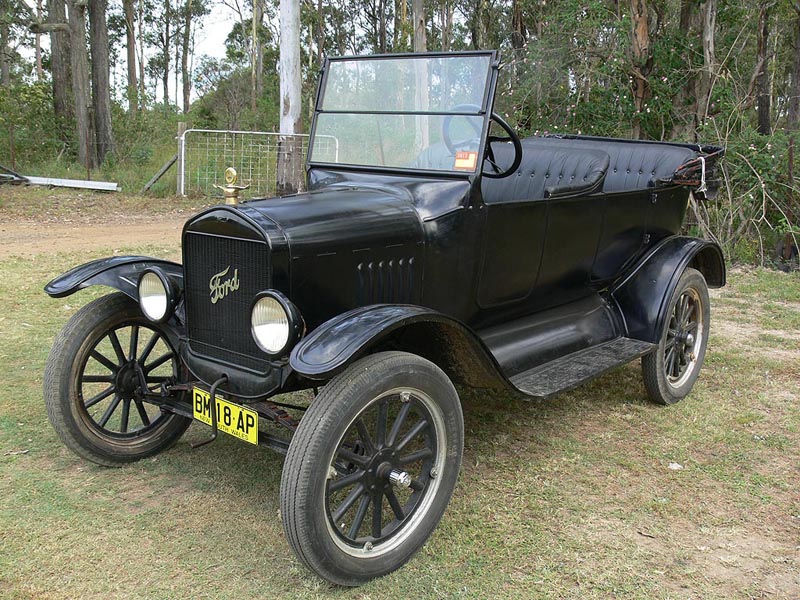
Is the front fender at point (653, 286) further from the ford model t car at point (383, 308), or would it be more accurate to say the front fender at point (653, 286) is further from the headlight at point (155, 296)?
the headlight at point (155, 296)

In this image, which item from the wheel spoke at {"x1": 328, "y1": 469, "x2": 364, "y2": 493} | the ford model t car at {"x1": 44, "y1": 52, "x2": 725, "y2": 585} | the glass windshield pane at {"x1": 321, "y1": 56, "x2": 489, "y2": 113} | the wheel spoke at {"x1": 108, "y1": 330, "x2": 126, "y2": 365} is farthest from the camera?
the glass windshield pane at {"x1": 321, "y1": 56, "x2": 489, "y2": 113}

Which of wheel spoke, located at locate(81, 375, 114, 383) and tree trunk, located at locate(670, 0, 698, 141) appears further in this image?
tree trunk, located at locate(670, 0, 698, 141)

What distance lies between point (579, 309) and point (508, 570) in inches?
78.1

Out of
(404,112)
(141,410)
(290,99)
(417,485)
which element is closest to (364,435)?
(417,485)

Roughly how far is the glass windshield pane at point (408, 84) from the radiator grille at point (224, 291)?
4.06 feet

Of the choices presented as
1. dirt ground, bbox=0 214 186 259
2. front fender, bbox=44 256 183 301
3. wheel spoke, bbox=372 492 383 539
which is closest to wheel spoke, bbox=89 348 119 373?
front fender, bbox=44 256 183 301

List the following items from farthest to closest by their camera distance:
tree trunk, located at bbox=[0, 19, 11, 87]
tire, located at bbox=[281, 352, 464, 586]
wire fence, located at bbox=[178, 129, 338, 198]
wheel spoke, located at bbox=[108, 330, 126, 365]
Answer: tree trunk, located at bbox=[0, 19, 11, 87]
wire fence, located at bbox=[178, 129, 338, 198]
wheel spoke, located at bbox=[108, 330, 126, 365]
tire, located at bbox=[281, 352, 464, 586]

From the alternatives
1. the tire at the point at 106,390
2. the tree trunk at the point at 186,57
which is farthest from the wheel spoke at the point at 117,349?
the tree trunk at the point at 186,57

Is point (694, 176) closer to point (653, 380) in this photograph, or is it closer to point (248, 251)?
point (653, 380)

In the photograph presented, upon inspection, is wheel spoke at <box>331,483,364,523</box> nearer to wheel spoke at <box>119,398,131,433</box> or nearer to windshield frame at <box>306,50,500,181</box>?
wheel spoke at <box>119,398,131,433</box>

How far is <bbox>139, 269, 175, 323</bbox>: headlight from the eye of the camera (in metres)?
3.20

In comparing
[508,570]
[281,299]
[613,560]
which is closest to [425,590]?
[508,570]

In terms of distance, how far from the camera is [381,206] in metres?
3.22

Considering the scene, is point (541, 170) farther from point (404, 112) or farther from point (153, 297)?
point (153, 297)
